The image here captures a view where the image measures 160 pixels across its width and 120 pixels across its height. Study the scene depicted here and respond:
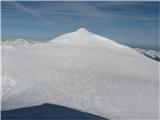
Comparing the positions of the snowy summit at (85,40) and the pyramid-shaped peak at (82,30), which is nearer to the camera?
the snowy summit at (85,40)

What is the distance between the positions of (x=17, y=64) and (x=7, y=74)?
2.44ft

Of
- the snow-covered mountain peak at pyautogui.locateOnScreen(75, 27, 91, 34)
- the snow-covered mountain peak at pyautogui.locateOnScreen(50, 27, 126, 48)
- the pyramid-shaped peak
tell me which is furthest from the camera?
the pyramid-shaped peak

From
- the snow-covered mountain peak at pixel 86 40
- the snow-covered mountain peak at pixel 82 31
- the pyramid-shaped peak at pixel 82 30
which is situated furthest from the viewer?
the pyramid-shaped peak at pixel 82 30

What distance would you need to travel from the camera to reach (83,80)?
1094 centimetres

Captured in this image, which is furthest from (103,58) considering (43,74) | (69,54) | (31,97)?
(31,97)

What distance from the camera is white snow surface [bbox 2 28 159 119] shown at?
33.1ft

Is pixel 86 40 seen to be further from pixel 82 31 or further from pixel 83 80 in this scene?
pixel 83 80

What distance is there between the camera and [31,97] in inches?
410

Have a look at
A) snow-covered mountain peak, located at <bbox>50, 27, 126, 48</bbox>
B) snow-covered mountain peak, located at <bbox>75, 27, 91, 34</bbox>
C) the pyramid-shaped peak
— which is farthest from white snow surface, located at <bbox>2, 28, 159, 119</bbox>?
the pyramid-shaped peak

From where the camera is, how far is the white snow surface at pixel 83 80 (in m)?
10.1

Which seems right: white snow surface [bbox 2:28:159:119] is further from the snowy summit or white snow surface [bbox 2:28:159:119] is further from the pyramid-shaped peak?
the pyramid-shaped peak

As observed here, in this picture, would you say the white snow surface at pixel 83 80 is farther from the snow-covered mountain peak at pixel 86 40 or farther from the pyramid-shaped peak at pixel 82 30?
the pyramid-shaped peak at pixel 82 30

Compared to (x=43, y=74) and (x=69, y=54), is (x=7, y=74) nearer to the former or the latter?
(x=43, y=74)

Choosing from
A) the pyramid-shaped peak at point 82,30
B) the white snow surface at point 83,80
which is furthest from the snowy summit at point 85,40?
the white snow surface at point 83,80
